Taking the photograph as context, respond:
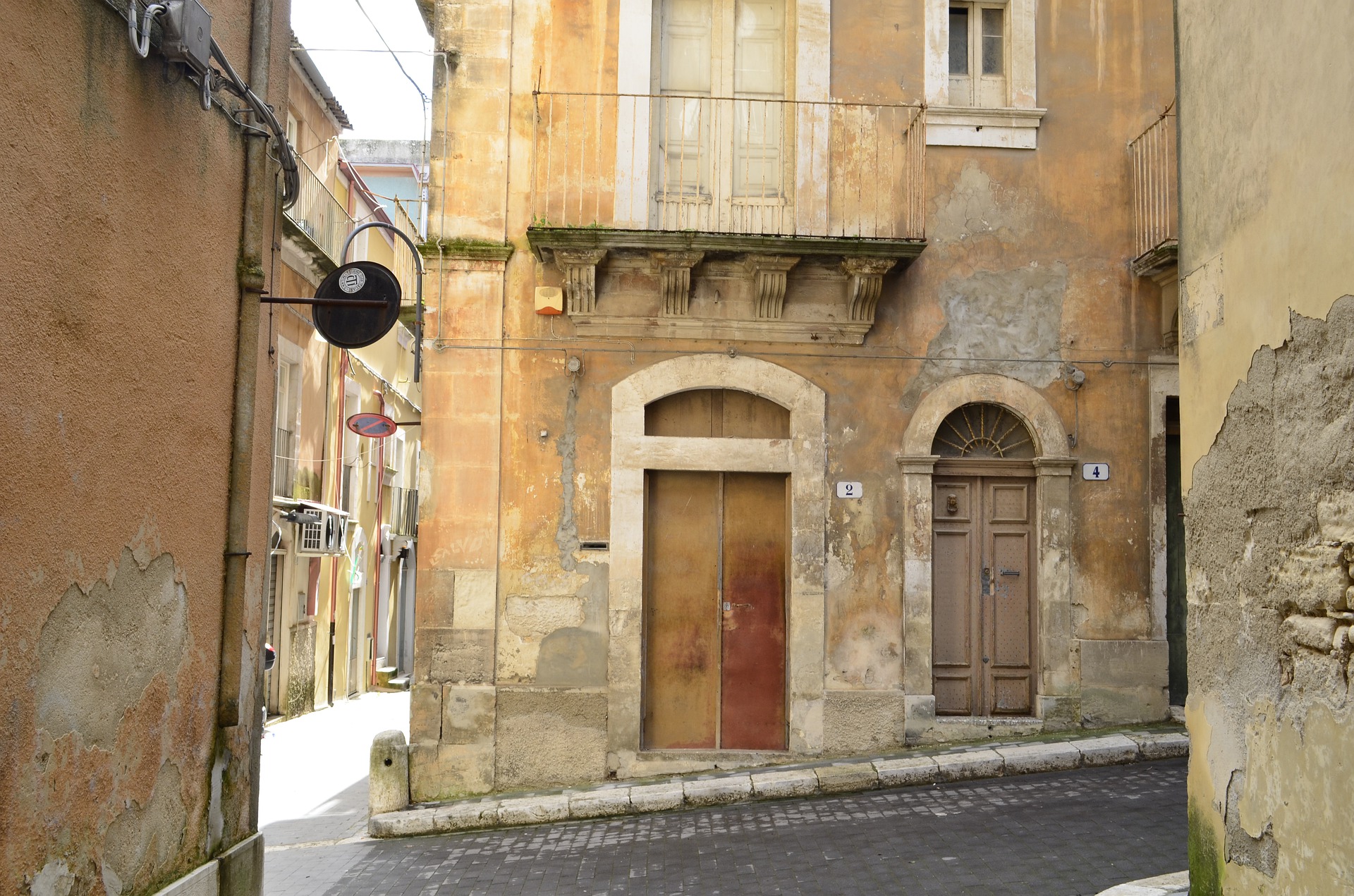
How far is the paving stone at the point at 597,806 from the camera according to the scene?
896 centimetres

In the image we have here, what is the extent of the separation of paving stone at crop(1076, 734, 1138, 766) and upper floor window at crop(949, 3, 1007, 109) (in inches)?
232

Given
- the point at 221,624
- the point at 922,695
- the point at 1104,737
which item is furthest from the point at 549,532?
the point at 1104,737

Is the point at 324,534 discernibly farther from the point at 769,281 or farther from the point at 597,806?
the point at 769,281

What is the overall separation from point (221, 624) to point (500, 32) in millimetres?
6411

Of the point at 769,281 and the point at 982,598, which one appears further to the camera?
the point at 982,598

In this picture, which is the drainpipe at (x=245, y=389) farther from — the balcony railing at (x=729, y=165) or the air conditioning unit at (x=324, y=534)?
the air conditioning unit at (x=324, y=534)

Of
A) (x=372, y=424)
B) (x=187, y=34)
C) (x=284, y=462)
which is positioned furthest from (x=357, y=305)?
(x=284, y=462)

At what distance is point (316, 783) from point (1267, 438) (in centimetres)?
1042

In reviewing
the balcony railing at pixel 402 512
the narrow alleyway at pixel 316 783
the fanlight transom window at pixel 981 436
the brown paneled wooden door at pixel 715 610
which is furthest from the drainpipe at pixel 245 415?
the balcony railing at pixel 402 512

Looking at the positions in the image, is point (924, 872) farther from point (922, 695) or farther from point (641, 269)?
point (641, 269)

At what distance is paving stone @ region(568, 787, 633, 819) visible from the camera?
896 centimetres

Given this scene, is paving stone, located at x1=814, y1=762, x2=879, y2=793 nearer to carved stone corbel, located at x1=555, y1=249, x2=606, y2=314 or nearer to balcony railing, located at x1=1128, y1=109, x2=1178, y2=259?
carved stone corbel, located at x1=555, y1=249, x2=606, y2=314

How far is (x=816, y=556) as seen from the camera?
1010cm

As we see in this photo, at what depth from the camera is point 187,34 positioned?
500 centimetres
